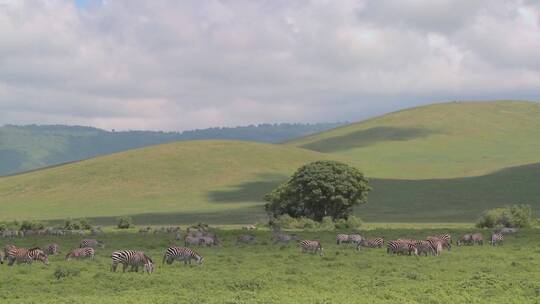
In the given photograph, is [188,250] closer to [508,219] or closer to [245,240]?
[245,240]

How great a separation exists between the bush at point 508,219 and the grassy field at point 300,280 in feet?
110

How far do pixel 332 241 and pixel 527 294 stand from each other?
2806cm

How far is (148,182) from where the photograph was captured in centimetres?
16475

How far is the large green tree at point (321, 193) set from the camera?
81812 millimetres

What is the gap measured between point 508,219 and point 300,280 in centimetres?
5178

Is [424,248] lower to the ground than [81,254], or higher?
higher

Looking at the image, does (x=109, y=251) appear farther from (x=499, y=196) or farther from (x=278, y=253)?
(x=499, y=196)

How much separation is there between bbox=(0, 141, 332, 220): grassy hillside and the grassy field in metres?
80.4

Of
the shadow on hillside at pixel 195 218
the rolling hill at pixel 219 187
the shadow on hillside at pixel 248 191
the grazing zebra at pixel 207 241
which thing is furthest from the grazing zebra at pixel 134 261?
the shadow on hillside at pixel 248 191

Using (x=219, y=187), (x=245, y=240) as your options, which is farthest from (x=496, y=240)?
(x=219, y=187)

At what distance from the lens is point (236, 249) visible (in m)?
46.4

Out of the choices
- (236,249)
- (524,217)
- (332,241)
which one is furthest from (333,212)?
(236,249)

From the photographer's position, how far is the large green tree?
268 ft

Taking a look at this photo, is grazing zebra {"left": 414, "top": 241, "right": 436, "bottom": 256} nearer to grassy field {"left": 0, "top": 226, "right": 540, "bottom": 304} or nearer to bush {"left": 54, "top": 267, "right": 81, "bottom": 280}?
grassy field {"left": 0, "top": 226, "right": 540, "bottom": 304}
